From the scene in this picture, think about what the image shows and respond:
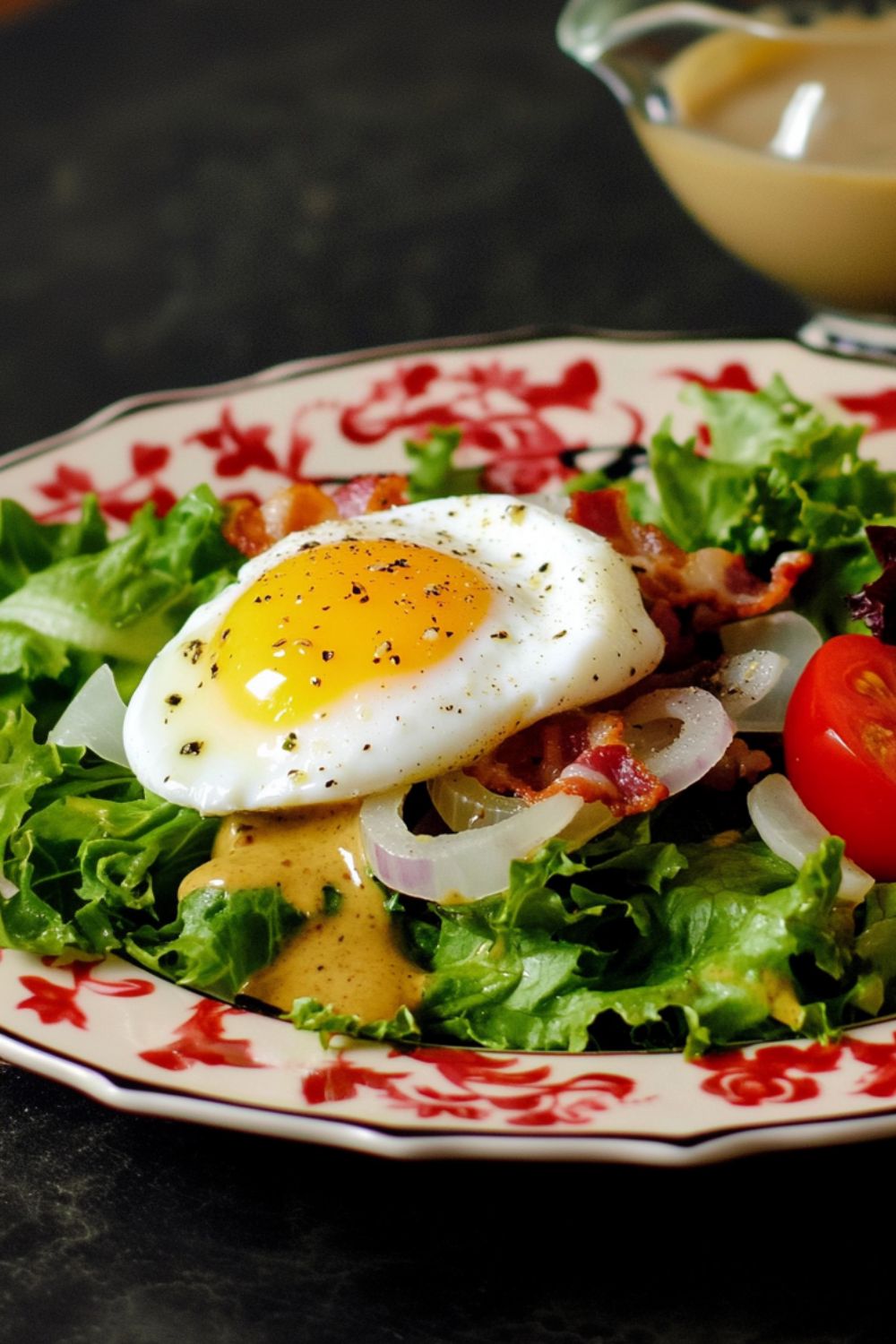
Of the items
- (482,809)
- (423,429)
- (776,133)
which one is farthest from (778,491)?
(776,133)

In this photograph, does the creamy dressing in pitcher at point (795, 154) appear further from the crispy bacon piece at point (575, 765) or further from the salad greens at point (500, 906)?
the crispy bacon piece at point (575, 765)

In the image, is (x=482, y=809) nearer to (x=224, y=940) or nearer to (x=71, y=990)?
(x=224, y=940)

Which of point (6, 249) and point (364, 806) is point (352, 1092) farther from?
point (6, 249)

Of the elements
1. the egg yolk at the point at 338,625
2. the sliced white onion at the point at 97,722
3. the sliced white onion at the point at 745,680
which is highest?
the egg yolk at the point at 338,625

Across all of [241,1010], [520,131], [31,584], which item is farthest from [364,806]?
[520,131]

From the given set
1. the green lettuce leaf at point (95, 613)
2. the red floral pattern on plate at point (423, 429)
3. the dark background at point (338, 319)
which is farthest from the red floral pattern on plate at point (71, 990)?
the red floral pattern on plate at point (423, 429)

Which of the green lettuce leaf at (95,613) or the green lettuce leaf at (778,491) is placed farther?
the green lettuce leaf at (778,491)
